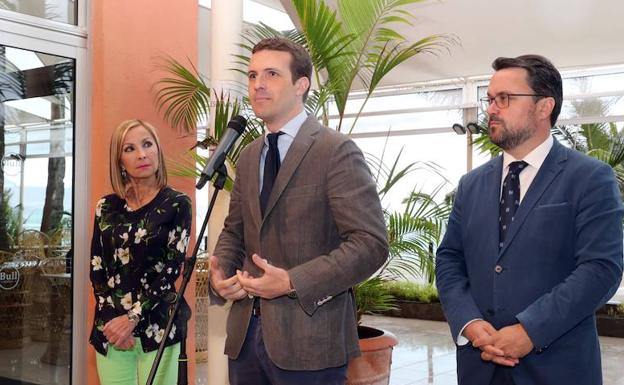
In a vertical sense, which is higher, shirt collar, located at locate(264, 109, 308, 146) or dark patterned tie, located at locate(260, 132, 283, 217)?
shirt collar, located at locate(264, 109, 308, 146)

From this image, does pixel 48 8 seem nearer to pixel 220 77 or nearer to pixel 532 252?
pixel 220 77

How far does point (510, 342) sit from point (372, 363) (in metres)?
2.12

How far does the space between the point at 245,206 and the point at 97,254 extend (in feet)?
3.86

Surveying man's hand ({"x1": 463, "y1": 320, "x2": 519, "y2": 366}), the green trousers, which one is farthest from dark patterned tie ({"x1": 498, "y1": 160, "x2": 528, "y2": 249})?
the green trousers

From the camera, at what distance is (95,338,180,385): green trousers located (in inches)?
114

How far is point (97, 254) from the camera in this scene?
10.1 feet

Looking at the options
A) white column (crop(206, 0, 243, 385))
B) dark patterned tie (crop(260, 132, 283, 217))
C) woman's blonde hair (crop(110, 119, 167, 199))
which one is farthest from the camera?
white column (crop(206, 0, 243, 385))

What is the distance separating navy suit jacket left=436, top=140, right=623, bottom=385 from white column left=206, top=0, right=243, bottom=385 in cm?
199

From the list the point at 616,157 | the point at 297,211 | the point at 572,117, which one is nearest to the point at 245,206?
the point at 297,211

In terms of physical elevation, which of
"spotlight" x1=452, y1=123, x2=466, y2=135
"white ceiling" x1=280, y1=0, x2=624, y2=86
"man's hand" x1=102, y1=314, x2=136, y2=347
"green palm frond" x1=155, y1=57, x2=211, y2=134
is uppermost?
"white ceiling" x1=280, y1=0, x2=624, y2=86

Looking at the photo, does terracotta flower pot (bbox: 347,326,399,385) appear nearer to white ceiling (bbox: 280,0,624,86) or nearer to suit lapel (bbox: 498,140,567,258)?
suit lapel (bbox: 498,140,567,258)

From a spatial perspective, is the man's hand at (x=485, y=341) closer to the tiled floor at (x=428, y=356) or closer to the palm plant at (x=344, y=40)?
the palm plant at (x=344, y=40)

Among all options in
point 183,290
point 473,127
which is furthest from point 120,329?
point 473,127

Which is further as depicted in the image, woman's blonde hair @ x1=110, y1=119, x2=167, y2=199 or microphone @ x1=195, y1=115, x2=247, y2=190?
woman's blonde hair @ x1=110, y1=119, x2=167, y2=199
